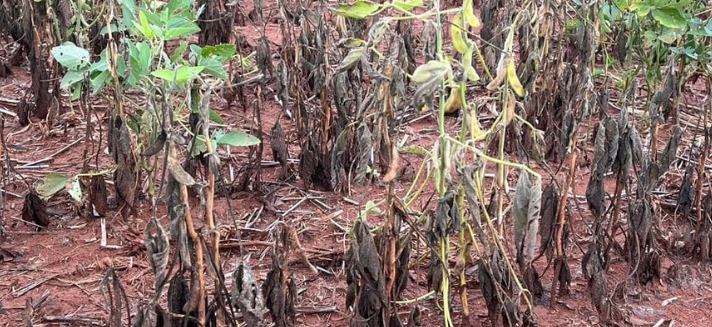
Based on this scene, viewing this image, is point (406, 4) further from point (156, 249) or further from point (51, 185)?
point (51, 185)

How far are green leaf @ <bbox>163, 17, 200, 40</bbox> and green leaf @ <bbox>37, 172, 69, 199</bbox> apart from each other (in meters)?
0.62

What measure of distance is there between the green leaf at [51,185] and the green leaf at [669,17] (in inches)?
70.3

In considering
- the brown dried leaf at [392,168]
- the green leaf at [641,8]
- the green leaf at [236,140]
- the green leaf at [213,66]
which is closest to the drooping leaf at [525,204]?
the brown dried leaf at [392,168]

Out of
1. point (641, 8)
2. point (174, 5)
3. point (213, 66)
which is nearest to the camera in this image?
point (213, 66)

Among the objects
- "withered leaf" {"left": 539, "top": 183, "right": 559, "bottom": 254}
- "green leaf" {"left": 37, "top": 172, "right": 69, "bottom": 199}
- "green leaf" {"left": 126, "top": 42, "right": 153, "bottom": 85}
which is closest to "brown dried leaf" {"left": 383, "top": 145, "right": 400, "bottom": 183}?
"withered leaf" {"left": 539, "top": 183, "right": 559, "bottom": 254}

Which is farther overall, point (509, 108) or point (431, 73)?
point (509, 108)

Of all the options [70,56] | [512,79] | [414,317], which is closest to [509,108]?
[512,79]

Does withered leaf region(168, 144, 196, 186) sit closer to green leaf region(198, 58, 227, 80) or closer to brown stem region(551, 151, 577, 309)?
green leaf region(198, 58, 227, 80)

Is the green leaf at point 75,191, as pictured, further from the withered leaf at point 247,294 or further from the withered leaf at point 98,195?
the withered leaf at point 247,294

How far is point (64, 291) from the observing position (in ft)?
7.32

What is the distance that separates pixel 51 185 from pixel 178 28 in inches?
30.7

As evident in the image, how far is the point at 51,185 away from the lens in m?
2.48

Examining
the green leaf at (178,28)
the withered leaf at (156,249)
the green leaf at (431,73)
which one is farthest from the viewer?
the green leaf at (178,28)

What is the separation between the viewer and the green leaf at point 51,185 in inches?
97.4
